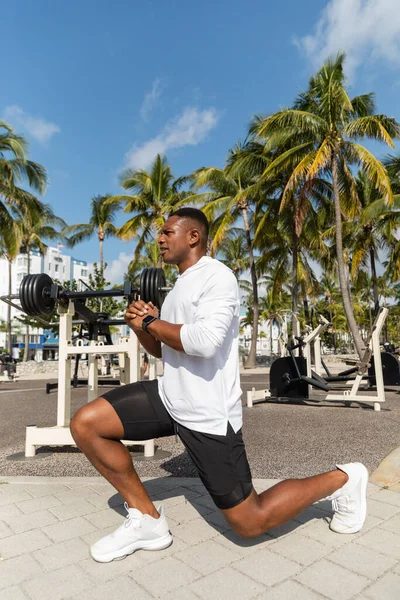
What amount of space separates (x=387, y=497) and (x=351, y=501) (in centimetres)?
78

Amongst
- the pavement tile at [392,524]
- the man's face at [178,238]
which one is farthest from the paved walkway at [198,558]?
the man's face at [178,238]

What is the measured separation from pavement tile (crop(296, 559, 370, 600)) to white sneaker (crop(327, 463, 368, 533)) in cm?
31

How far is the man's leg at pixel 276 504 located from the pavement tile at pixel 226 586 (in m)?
0.17

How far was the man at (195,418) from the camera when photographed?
1694mm

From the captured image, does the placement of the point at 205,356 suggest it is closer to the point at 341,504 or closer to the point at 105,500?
the point at 341,504

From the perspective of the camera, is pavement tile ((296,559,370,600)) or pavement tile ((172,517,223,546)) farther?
pavement tile ((172,517,223,546))

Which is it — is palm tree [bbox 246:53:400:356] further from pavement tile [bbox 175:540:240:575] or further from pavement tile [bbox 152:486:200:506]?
pavement tile [bbox 175:540:240:575]

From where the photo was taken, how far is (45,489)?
2814 mm

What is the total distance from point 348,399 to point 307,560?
5.27m

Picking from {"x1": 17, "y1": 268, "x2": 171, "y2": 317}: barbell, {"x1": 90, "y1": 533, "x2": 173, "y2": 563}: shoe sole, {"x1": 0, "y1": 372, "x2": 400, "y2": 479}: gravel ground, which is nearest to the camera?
{"x1": 90, "y1": 533, "x2": 173, "y2": 563}: shoe sole

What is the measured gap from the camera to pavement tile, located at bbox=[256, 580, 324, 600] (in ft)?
4.86

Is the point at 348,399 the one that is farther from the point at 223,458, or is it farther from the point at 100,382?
the point at 100,382

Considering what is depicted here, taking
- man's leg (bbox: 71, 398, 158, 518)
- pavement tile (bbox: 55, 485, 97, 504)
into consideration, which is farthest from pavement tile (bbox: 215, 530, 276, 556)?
pavement tile (bbox: 55, 485, 97, 504)

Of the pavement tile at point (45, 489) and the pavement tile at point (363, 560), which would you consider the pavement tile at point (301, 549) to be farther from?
the pavement tile at point (45, 489)
